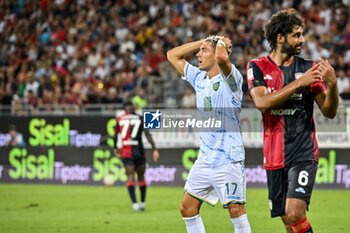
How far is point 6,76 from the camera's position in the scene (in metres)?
30.7

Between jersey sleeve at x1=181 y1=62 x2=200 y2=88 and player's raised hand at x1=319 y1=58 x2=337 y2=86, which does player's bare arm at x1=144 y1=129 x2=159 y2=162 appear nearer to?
jersey sleeve at x1=181 y1=62 x2=200 y2=88

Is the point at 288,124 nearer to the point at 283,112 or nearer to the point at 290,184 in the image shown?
the point at 283,112

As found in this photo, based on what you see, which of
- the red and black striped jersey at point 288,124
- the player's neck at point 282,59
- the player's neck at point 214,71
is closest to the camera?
the red and black striped jersey at point 288,124

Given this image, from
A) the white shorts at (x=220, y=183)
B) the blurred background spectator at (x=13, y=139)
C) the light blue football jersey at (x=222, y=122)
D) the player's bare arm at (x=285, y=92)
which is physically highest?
the player's bare arm at (x=285, y=92)

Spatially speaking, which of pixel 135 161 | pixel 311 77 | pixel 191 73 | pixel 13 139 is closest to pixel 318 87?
pixel 311 77

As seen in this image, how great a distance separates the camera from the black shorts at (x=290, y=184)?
8.27 meters

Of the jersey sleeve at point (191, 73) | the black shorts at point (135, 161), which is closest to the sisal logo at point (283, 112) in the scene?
the jersey sleeve at point (191, 73)

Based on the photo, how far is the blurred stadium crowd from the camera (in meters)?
26.2

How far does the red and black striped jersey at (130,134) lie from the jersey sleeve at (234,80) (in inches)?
365

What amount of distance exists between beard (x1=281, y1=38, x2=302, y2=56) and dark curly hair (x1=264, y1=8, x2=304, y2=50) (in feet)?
0.36

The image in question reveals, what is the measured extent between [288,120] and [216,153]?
1752mm

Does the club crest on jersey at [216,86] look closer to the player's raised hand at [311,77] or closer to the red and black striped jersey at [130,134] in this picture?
the player's raised hand at [311,77]

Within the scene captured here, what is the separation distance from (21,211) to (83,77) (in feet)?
38.8

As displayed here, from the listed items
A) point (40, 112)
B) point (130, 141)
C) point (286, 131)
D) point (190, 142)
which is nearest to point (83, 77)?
point (40, 112)
